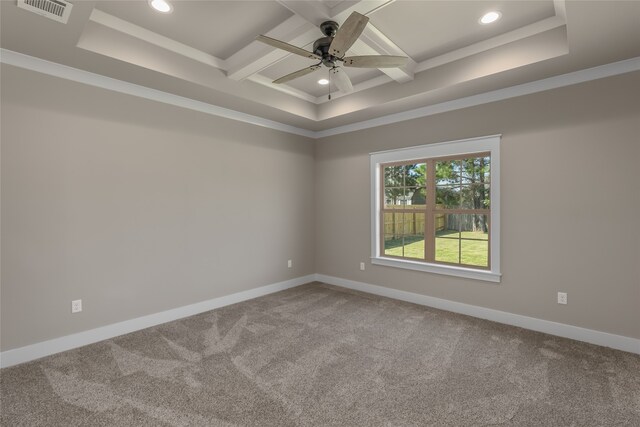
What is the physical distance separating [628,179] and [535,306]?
1.50m

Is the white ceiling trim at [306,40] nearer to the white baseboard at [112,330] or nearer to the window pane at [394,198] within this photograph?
the window pane at [394,198]

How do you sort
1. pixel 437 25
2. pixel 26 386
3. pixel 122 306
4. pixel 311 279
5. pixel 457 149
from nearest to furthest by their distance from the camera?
pixel 26 386 < pixel 437 25 < pixel 122 306 < pixel 457 149 < pixel 311 279

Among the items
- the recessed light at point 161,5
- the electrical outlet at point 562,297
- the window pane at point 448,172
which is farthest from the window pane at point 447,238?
the recessed light at point 161,5

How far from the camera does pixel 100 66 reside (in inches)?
115

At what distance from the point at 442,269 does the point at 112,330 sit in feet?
12.7

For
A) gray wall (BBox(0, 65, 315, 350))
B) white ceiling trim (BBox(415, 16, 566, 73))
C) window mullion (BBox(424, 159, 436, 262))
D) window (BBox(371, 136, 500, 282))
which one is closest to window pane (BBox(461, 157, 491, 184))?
window (BBox(371, 136, 500, 282))

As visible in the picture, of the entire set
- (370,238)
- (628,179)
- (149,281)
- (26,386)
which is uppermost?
(628,179)

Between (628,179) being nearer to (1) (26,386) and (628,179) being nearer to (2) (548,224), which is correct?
(2) (548,224)

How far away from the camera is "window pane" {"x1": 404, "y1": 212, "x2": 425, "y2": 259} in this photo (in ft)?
14.3

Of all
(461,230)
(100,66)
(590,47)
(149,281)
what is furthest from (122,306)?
(590,47)

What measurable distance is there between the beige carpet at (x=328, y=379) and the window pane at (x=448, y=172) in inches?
70.2

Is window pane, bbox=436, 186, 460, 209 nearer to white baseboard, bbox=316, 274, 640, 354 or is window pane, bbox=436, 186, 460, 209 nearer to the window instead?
the window

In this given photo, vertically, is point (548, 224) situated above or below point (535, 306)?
above

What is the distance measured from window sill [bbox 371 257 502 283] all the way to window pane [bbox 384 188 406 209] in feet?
2.65
